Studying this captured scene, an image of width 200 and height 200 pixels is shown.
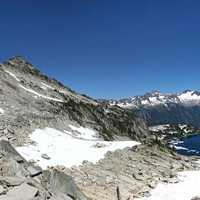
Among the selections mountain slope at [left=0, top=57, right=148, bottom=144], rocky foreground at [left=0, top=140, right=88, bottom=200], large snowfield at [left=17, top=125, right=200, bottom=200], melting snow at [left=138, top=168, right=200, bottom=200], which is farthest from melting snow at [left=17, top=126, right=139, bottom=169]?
rocky foreground at [left=0, top=140, right=88, bottom=200]

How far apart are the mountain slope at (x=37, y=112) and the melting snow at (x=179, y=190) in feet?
62.6

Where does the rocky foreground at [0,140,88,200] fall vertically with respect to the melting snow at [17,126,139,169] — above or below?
below

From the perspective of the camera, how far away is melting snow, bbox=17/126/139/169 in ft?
164

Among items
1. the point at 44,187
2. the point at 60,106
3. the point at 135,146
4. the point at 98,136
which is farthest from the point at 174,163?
the point at 44,187

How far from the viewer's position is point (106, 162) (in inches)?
2226

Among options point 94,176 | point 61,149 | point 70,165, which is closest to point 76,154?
point 61,149

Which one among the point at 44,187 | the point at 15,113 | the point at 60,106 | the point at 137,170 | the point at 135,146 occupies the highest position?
the point at 60,106

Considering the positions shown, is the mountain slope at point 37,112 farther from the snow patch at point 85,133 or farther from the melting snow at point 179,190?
the melting snow at point 179,190

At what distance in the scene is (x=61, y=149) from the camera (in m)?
55.9

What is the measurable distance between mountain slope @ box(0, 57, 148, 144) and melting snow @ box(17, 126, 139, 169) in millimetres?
2052

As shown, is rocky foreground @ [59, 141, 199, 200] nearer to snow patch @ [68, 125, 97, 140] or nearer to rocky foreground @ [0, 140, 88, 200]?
rocky foreground @ [0, 140, 88, 200]

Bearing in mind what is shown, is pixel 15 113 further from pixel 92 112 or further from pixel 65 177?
pixel 92 112

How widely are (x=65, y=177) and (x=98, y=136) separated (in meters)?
53.0

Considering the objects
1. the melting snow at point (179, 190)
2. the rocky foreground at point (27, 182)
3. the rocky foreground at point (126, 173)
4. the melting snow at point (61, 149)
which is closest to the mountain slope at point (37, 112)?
the melting snow at point (61, 149)
